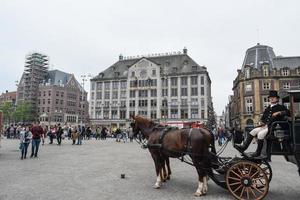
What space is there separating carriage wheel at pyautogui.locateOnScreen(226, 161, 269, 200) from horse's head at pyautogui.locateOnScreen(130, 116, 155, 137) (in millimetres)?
3330

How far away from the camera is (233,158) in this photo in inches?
286

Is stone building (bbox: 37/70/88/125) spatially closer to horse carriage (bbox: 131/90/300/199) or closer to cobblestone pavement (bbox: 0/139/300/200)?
cobblestone pavement (bbox: 0/139/300/200)

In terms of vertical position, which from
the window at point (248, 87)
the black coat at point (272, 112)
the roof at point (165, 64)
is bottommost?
the black coat at point (272, 112)

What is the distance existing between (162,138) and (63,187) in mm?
3267

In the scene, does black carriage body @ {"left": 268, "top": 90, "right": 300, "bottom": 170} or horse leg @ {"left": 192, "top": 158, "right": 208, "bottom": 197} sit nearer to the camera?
black carriage body @ {"left": 268, "top": 90, "right": 300, "bottom": 170}

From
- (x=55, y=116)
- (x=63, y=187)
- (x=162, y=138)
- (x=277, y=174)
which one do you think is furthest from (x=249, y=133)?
(x=55, y=116)

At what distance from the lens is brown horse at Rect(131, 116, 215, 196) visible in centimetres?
717

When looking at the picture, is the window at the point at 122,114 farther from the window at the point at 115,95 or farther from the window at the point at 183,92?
the window at the point at 183,92

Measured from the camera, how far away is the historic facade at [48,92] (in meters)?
100

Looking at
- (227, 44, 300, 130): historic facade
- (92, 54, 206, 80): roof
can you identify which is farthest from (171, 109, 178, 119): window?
(227, 44, 300, 130): historic facade

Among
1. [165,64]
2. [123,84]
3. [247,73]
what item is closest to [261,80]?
[247,73]

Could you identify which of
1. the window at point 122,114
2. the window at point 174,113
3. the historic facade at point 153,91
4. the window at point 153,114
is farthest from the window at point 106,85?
the window at point 174,113

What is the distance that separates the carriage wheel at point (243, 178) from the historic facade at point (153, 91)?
2330 inches

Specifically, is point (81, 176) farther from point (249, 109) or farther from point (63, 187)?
point (249, 109)
